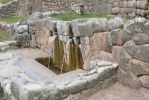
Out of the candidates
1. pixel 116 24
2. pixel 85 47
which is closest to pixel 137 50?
pixel 116 24

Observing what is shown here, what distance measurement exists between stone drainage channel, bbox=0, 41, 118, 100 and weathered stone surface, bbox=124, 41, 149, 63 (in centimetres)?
43

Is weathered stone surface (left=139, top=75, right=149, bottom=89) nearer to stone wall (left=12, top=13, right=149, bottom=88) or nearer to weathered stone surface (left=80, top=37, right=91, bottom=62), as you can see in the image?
stone wall (left=12, top=13, right=149, bottom=88)

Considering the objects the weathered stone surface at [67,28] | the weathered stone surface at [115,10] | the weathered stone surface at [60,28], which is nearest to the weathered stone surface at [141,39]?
the weathered stone surface at [67,28]

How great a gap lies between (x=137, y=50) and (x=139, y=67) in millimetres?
286

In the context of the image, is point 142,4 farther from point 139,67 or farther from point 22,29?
point 139,67

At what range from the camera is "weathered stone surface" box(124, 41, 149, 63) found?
195 inches

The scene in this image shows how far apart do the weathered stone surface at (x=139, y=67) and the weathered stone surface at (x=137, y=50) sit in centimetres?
7

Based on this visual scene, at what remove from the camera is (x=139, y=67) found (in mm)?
5090

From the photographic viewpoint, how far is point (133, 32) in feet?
16.8

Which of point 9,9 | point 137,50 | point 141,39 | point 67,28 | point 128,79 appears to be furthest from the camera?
point 9,9

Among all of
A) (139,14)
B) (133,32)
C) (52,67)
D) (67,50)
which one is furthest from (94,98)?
(139,14)

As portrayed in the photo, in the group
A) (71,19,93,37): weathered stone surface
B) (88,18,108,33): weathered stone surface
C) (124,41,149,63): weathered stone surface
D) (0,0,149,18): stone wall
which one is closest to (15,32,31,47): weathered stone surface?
(71,19,93,37): weathered stone surface

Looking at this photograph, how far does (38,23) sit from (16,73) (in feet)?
9.87

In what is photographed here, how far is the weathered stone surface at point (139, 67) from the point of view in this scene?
197 inches
